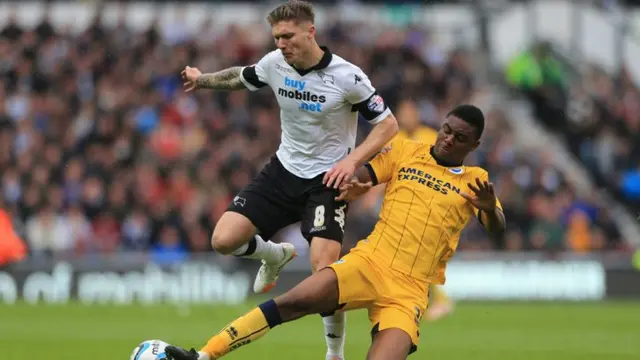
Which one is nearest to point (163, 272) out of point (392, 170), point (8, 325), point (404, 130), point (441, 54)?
point (8, 325)

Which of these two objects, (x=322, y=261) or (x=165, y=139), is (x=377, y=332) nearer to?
(x=322, y=261)

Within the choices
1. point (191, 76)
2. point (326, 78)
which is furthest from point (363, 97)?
point (191, 76)

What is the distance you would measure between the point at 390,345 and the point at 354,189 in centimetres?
130

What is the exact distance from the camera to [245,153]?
74.9ft

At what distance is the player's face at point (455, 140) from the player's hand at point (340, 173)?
645 mm

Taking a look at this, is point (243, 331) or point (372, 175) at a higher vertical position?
point (372, 175)

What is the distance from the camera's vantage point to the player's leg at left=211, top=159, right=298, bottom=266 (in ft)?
34.1

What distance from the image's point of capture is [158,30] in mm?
25281

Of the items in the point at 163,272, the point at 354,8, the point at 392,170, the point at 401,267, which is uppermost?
the point at 354,8

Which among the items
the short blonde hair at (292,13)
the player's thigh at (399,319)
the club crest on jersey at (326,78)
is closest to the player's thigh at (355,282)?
the player's thigh at (399,319)

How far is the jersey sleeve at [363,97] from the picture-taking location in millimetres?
10133

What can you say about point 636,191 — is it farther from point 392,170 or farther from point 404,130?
point 392,170

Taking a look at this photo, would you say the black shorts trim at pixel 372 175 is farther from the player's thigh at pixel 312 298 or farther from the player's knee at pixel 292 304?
the player's knee at pixel 292 304

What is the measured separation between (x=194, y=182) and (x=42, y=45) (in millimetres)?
4466
